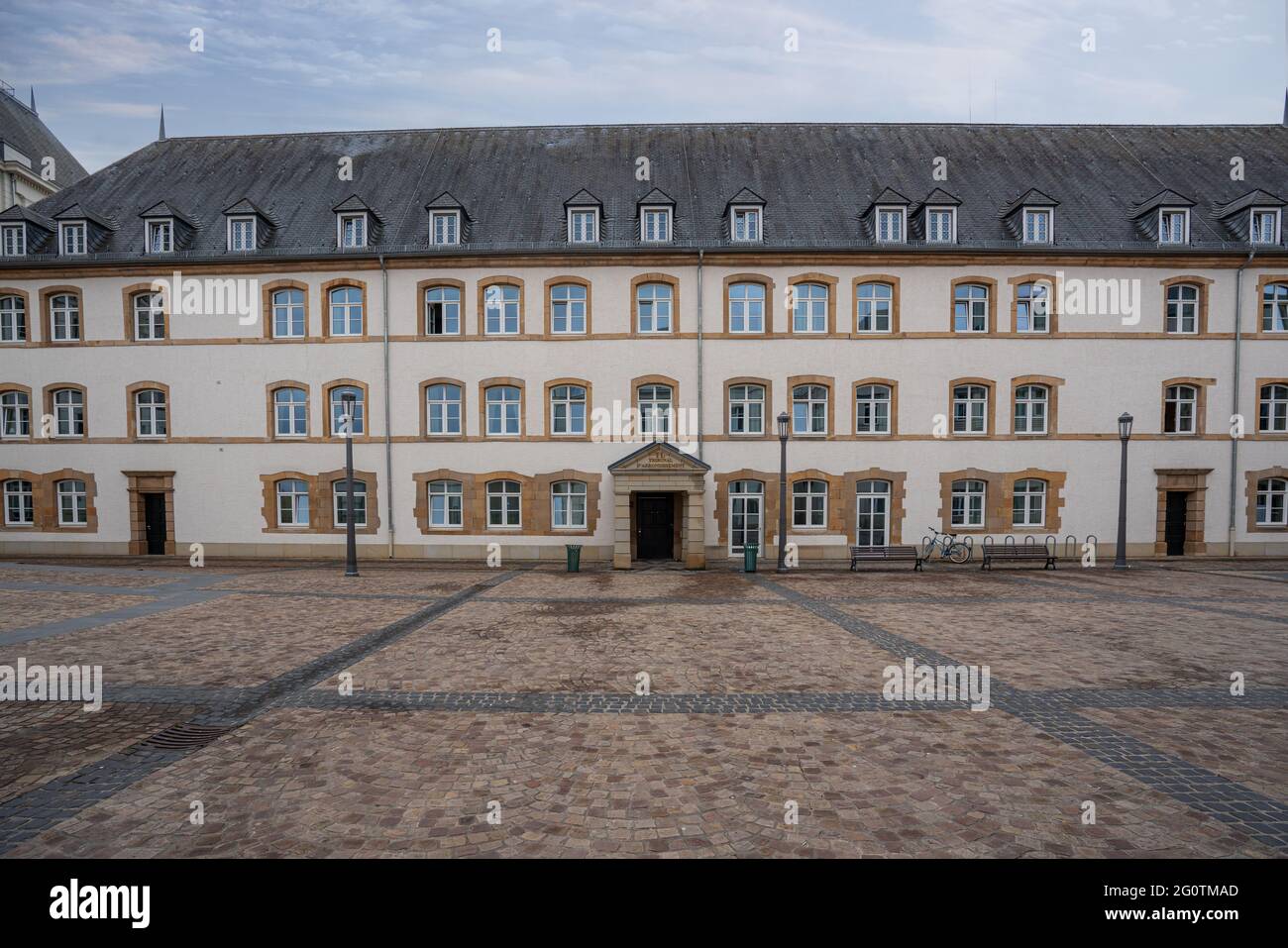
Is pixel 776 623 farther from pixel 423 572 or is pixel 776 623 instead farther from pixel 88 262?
pixel 88 262

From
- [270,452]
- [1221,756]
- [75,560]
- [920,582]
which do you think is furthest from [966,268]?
[75,560]

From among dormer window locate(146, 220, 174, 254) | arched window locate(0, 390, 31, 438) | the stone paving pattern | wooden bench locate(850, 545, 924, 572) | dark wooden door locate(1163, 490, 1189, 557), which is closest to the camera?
the stone paving pattern

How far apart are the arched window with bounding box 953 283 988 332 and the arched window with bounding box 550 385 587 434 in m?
13.3

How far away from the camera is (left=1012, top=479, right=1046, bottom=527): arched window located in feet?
67.6

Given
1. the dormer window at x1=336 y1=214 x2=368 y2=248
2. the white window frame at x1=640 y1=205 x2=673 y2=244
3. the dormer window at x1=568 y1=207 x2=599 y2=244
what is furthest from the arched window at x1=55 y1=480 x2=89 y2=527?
the white window frame at x1=640 y1=205 x2=673 y2=244

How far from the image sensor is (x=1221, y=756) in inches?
223

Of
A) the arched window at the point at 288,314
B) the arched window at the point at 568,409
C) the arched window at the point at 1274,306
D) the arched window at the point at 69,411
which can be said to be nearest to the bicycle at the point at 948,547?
the arched window at the point at 568,409

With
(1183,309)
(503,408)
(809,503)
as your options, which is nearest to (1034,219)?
(1183,309)

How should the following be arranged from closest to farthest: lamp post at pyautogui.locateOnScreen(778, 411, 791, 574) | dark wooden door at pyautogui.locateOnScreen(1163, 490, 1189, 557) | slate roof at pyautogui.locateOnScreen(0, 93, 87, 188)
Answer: lamp post at pyautogui.locateOnScreen(778, 411, 791, 574) → dark wooden door at pyautogui.locateOnScreen(1163, 490, 1189, 557) → slate roof at pyautogui.locateOnScreen(0, 93, 87, 188)

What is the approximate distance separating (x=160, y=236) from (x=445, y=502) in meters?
14.2

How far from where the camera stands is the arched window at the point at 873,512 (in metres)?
20.5

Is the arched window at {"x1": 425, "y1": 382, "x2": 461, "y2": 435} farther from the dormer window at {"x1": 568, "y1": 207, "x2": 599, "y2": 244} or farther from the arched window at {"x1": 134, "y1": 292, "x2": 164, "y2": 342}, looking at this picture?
the arched window at {"x1": 134, "y1": 292, "x2": 164, "y2": 342}

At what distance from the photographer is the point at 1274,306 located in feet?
67.5

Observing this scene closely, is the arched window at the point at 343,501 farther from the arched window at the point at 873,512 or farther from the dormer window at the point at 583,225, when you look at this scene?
the arched window at the point at 873,512
